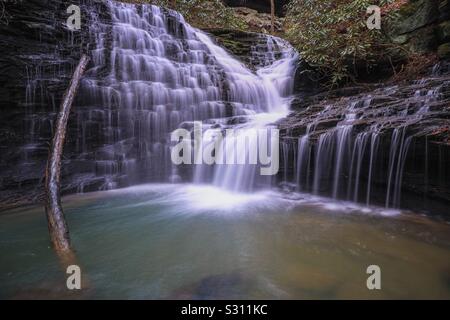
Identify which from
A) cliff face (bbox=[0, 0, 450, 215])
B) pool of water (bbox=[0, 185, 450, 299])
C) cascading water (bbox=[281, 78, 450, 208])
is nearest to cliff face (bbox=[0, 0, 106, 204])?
cliff face (bbox=[0, 0, 450, 215])

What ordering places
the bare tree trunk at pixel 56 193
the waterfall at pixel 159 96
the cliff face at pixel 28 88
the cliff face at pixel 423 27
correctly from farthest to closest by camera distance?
the cliff face at pixel 423 27 → the waterfall at pixel 159 96 → the cliff face at pixel 28 88 → the bare tree trunk at pixel 56 193

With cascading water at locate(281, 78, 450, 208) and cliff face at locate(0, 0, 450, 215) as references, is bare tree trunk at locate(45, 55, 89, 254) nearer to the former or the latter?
cliff face at locate(0, 0, 450, 215)


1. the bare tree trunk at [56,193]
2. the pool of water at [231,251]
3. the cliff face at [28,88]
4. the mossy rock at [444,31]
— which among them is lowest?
the pool of water at [231,251]

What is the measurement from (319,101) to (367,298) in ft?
23.6

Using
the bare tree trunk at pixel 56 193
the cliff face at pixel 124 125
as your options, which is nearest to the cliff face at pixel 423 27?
the cliff face at pixel 124 125

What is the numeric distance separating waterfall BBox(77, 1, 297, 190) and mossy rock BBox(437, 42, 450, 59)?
13.8 ft

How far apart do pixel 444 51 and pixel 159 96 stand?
303 inches

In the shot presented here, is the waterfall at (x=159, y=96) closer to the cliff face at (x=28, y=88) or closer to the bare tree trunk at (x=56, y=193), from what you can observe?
the cliff face at (x=28, y=88)

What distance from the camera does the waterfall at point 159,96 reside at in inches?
308

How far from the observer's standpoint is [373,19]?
917 centimetres

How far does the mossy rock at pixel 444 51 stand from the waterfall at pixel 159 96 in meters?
4.20

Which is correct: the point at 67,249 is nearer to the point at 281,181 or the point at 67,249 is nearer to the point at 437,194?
the point at 281,181

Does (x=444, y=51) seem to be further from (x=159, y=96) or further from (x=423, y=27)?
(x=159, y=96)

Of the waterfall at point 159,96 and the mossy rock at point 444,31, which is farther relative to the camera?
the mossy rock at point 444,31
